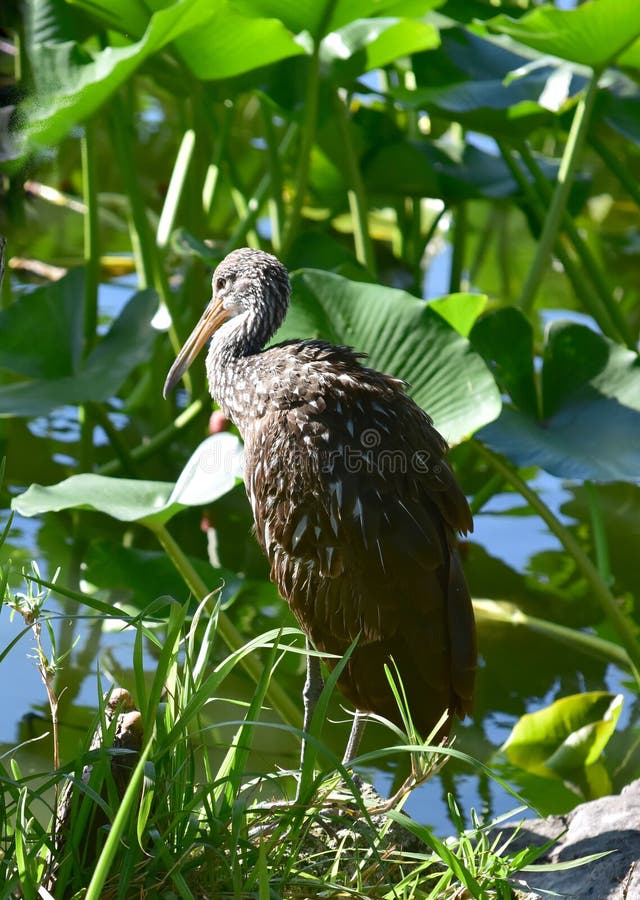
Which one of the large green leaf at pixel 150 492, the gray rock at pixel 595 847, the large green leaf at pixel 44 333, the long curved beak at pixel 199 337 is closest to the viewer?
the gray rock at pixel 595 847

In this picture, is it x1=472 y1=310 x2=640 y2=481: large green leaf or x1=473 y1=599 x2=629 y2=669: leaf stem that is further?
x1=473 y1=599 x2=629 y2=669: leaf stem

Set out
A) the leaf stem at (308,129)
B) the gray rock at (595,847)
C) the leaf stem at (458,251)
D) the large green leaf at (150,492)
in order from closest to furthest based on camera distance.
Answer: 1. the gray rock at (595,847)
2. the large green leaf at (150,492)
3. the leaf stem at (308,129)
4. the leaf stem at (458,251)

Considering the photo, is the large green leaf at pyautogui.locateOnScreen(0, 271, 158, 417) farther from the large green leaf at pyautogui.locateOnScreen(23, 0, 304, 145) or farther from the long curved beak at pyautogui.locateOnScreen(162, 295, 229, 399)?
the long curved beak at pyautogui.locateOnScreen(162, 295, 229, 399)

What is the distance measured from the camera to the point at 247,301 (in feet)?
10.4

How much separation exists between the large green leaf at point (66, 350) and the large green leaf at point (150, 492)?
94cm

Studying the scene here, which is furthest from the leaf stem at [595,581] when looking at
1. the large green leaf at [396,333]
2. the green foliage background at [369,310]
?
the large green leaf at [396,333]

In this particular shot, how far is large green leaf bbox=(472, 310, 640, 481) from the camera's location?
11.7 feet

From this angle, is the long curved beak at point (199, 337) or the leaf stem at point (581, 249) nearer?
the long curved beak at point (199, 337)

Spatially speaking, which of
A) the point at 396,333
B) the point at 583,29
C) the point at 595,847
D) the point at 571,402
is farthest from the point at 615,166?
the point at 595,847

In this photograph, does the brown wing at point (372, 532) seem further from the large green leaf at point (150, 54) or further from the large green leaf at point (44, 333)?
the large green leaf at point (44, 333)

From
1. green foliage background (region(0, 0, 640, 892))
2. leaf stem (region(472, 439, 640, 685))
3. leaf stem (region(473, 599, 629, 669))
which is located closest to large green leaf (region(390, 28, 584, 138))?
green foliage background (region(0, 0, 640, 892))

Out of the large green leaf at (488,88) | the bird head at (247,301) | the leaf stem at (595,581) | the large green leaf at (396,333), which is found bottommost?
the leaf stem at (595,581)

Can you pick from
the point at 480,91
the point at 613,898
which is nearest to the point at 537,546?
the point at 480,91

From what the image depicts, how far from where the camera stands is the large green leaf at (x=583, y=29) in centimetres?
372
